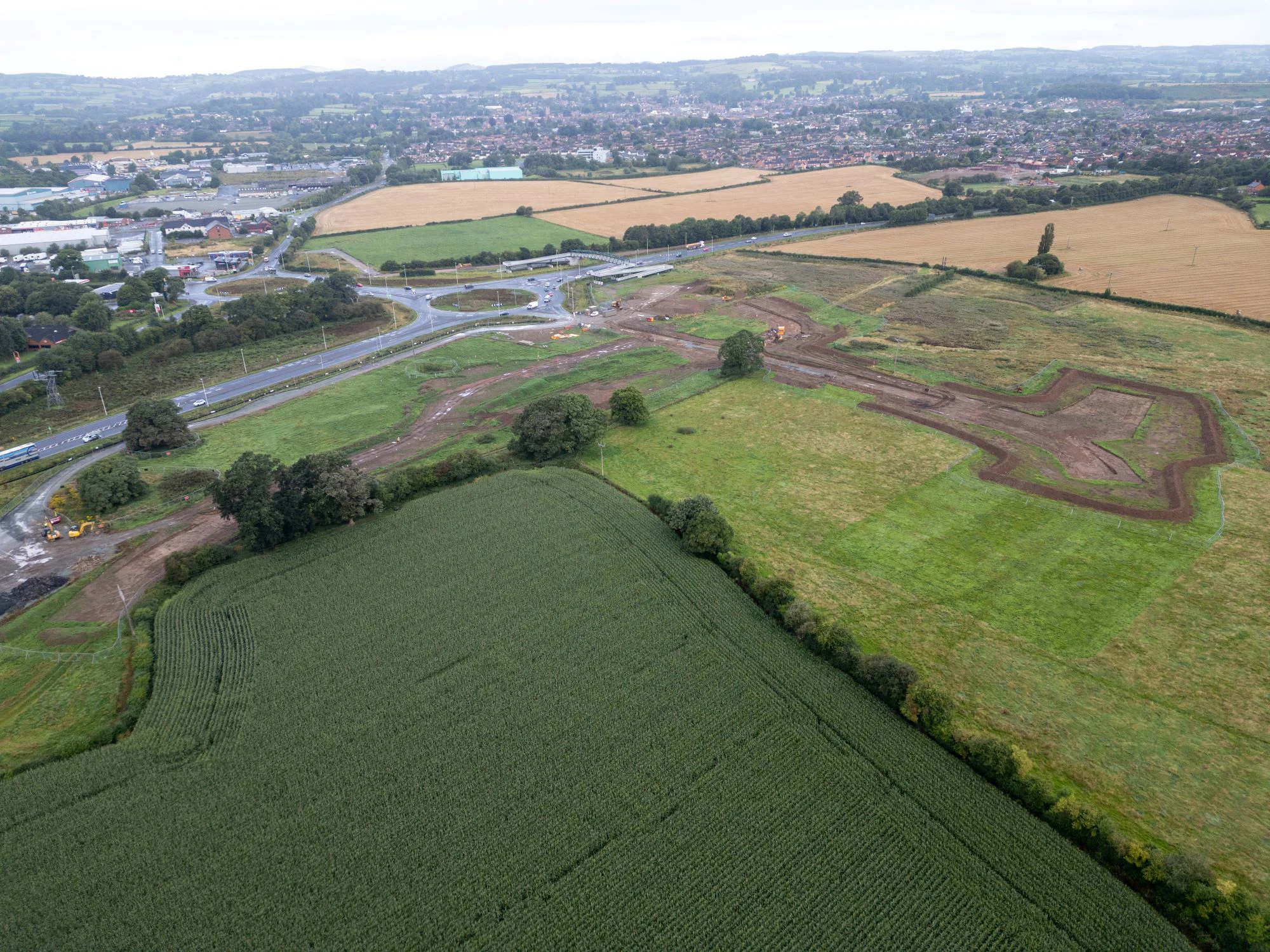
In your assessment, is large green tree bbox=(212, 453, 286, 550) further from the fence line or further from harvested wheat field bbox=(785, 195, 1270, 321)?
harvested wheat field bbox=(785, 195, 1270, 321)

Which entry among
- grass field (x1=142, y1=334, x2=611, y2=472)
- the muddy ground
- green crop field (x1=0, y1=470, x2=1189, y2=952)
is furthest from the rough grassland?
grass field (x1=142, y1=334, x2=611, y2=472)

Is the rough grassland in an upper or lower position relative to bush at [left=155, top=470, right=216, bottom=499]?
lower

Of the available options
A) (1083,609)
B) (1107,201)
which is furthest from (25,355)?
(1107,201)

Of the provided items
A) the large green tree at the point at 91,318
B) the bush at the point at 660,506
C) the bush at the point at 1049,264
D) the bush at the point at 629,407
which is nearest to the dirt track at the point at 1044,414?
the bush at the point at 629,407

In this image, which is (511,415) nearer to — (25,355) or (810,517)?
(810,517)

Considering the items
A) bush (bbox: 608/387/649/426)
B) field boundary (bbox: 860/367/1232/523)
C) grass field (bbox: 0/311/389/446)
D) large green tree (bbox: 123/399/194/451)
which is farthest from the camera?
grass field (bbox: 0/311/389/446)

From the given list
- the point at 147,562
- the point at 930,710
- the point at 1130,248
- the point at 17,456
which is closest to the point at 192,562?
the point at 147,562
